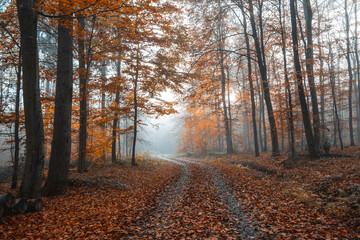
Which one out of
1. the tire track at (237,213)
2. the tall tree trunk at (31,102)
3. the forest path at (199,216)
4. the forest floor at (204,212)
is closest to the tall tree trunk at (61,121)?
the forest floor at (204,212)

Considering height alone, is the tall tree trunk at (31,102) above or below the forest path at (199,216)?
above

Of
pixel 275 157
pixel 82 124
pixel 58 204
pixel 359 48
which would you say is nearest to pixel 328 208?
pixel 58 204

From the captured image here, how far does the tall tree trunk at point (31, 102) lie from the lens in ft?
18.4

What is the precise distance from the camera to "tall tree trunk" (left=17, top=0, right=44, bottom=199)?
18.4 ft

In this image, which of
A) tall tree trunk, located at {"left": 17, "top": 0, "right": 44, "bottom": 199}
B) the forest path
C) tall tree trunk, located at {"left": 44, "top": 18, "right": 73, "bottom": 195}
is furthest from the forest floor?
tall tree trunk, located at {"left": 17, "top": 0, "right": 44, "bottom": 199}

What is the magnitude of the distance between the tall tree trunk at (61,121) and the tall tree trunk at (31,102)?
158 cm

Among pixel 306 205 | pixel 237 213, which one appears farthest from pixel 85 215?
pixel 306 205

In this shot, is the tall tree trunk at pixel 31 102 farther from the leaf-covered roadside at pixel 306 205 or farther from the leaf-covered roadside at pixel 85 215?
the leaf-covered roadside at pixel 306 205

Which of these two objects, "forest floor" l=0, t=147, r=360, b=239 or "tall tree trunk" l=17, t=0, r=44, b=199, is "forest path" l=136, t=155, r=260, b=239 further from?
"tall tree trunk" l=17, t=0, r=44, b=199

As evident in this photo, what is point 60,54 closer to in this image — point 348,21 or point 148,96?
point 148,96

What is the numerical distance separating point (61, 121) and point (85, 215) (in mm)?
3947

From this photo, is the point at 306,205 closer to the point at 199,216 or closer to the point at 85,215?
the point at 199,216

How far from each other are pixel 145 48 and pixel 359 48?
945 inches

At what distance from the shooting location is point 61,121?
7.77m
